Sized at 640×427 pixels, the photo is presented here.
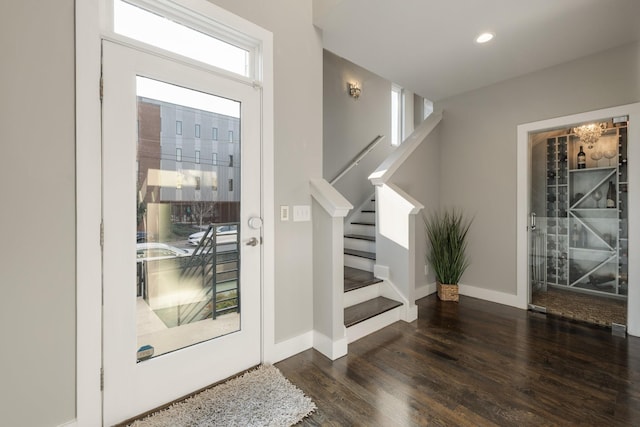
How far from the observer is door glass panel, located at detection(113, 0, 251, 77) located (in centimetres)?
162

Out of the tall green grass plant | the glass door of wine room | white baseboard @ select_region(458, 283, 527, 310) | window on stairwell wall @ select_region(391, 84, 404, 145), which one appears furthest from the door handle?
window on stairwell wall @ select_region(391, 84, 404, 145)

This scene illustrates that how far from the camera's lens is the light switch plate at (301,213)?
2317 mm

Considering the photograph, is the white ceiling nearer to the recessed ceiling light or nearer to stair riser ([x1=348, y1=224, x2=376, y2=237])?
the recessed ceiling light

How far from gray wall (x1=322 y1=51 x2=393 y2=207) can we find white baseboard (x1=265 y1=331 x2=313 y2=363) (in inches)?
101

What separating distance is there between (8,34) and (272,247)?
1753 mm

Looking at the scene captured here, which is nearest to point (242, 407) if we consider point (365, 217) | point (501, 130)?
point (365, 217)

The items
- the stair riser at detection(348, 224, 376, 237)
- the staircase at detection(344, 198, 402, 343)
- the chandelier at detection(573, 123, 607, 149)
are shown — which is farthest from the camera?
the stair riser at detection(348, 224, 376, 237)

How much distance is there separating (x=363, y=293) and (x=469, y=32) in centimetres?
264

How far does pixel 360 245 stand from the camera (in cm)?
387

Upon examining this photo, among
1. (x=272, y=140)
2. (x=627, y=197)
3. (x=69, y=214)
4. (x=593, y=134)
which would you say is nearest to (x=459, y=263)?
(x=627, y=197)

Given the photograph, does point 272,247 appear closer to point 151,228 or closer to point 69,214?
point 151,228

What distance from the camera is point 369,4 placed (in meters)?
2.16

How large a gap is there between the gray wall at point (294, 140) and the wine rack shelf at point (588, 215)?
294cm

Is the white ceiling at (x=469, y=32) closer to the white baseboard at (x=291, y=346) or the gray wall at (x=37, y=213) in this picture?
the gray wall at (x=37, y=213)
